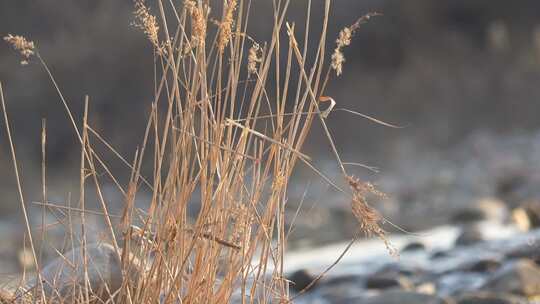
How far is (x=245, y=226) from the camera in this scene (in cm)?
198

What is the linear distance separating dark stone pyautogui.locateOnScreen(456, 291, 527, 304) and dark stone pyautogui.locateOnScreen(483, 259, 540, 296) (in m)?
0.12

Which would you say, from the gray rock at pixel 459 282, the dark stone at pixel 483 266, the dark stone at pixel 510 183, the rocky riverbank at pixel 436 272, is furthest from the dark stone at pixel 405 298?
the dark stone at pixel 510 183

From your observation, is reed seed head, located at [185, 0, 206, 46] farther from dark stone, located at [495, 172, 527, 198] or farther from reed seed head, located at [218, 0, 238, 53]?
dark stone, located at [495, 172, 527, 198]

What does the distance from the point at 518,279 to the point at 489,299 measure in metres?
0.38

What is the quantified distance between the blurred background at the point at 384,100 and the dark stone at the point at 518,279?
325cm

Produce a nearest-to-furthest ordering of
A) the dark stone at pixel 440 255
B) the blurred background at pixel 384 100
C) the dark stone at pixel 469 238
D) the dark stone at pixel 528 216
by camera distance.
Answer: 1. the dark stone at pixel 440 255
2. the dark stone at pixel 469 238
3. the dark stone at pixel 528 216
4. the blurred background at pixel 384 100

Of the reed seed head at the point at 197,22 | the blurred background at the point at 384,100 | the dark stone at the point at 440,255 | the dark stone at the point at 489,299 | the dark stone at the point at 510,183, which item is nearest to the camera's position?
the reed seed head at the point at 197,22

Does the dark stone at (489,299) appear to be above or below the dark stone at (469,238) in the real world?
below

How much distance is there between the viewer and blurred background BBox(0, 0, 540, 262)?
8812 mm

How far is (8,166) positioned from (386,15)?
5229 mm

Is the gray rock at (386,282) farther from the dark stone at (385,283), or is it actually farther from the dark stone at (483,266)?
the dark stone at (483,266)

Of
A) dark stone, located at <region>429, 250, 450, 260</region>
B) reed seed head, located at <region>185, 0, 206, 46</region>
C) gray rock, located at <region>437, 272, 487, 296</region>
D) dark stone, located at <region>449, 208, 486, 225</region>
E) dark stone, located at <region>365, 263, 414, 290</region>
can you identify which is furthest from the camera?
dark stone, located at <region>449, 208, 486, 225</region>

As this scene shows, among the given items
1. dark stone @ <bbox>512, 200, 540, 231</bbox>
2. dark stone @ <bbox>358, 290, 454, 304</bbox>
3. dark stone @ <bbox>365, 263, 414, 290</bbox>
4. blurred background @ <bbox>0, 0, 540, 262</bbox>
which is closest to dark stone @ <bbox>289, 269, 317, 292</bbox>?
dark stone @ <bbox>365, 263, 414, 290</bbox>

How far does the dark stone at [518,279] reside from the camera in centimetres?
371
